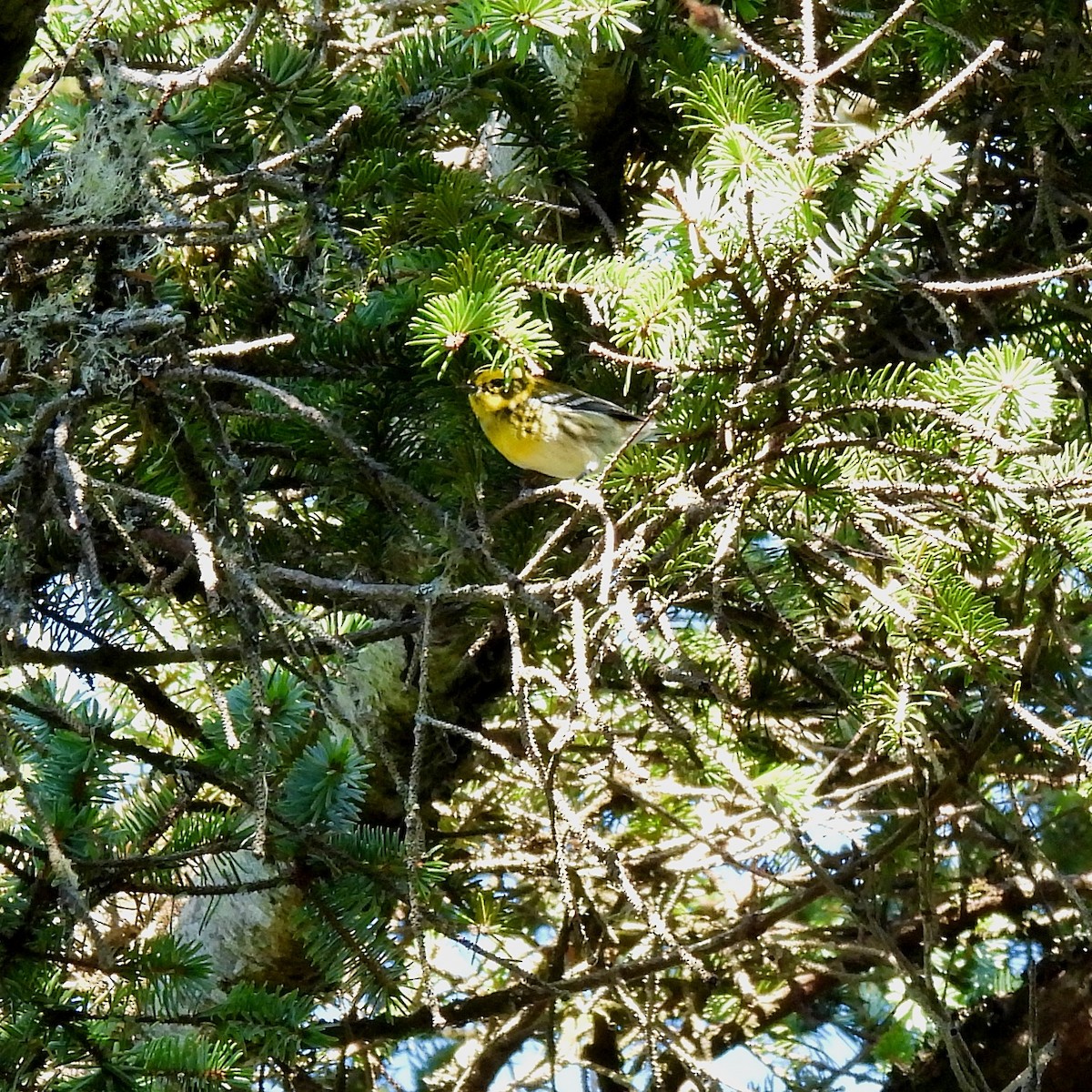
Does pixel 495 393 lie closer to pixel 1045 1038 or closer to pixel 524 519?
pixel 524 519

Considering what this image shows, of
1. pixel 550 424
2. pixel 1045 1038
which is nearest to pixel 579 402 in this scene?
pixel 550 424

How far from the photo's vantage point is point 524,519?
2131 mm

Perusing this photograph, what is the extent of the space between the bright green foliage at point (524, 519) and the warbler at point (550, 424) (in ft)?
0.49

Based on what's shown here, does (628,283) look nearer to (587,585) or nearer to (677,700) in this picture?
(587,585)

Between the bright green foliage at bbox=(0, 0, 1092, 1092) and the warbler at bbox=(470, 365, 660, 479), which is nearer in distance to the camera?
the bright green foliage at bbox=(0, 0, 1092, 1092)

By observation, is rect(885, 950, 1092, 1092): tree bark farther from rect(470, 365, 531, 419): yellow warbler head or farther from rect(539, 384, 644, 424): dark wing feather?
rect(470, 365, 531, 419): yellow warbler head

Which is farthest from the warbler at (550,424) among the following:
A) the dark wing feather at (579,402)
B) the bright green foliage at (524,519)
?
the bright green foliage at (524,519)

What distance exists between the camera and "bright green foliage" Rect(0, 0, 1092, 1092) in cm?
139

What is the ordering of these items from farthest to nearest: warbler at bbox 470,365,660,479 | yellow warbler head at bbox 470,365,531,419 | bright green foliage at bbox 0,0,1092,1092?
1. warbler at bbox 470,365,660,479
2. yellow warbler head at bbox 470,365,531,419
3. bright green foliage at bbox 0,0,1092,1092

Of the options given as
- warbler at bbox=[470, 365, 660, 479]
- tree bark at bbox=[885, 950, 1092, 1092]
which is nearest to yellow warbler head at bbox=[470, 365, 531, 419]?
warbler at bbox=[470, 365, 660, 479]

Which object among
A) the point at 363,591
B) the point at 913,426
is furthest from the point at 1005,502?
the point at 363,591

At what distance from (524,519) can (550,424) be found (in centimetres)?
49

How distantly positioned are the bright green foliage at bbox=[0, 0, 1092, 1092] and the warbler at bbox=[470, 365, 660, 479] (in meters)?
0.15

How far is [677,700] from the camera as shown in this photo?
2.57 m
